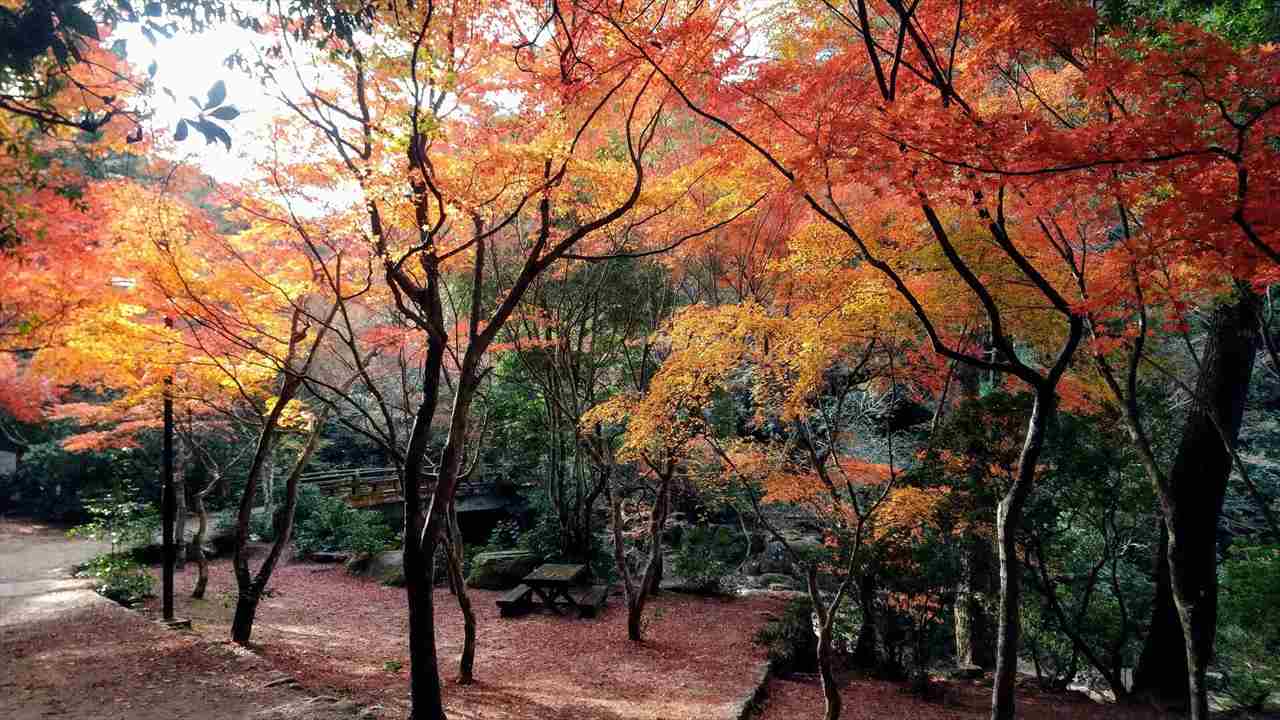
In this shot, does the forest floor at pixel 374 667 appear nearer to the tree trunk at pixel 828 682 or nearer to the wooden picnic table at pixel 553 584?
the wooden picnic table at pixel 553 584

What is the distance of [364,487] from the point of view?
1828cm

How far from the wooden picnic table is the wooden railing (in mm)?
6702

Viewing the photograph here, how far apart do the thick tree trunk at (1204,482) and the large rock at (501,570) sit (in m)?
9.82

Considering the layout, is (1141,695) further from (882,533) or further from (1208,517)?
(882,533)

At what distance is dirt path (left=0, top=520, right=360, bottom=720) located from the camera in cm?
512

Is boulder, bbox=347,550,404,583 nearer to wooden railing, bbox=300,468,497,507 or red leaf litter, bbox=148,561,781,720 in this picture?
red leaf litter, bbox=148,561,781,720

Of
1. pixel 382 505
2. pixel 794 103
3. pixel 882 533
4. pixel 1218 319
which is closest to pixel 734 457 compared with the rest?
pixel 882 533

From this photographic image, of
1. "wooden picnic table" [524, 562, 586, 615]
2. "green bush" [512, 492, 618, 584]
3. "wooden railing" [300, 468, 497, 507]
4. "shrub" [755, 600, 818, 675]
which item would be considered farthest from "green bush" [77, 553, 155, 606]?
"shrub" [755, 600, 818, 675]

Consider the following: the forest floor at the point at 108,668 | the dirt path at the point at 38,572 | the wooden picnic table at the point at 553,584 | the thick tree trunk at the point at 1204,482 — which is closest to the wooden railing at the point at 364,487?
the dirt path at the point at 38,572

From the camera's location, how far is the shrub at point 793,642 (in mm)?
8578

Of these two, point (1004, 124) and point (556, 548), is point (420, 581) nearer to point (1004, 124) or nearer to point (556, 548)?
point (1004, 124)

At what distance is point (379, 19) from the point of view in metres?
4.44

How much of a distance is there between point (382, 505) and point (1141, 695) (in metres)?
16.4

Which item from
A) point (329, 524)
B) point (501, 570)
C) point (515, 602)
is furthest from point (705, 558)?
point (329, 524)
